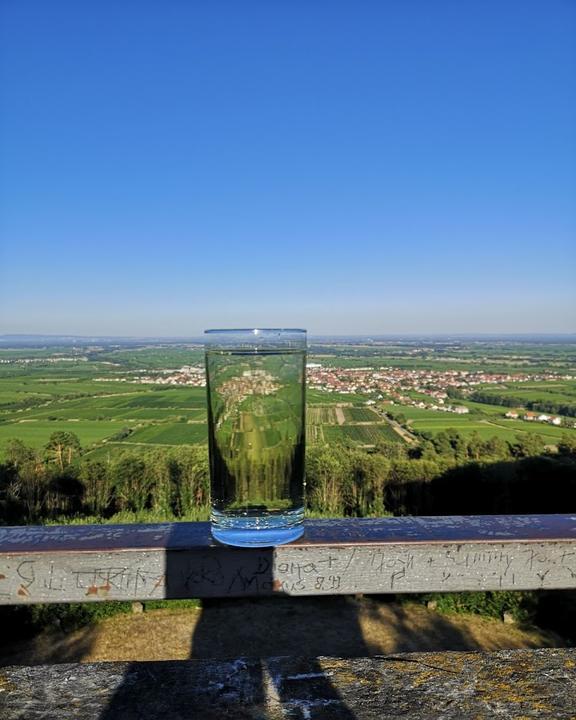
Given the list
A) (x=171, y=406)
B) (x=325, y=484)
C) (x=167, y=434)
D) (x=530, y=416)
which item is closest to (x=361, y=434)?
(x=167, y=434)

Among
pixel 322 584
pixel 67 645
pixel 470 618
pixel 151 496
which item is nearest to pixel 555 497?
pixel 470 618

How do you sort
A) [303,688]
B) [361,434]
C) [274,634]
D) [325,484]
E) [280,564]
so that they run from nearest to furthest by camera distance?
[303,688], [280,564], [274,634], [325,484], [361,434]

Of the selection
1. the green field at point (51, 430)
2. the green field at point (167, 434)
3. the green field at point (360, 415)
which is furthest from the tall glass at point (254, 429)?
the green field at point (360, 415)

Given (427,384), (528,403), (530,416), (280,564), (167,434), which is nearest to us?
(280,564)

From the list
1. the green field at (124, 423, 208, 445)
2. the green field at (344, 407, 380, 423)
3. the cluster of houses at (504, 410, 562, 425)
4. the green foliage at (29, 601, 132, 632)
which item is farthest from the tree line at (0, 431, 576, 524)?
the cluster of houses at (504, 410, 562, 425)

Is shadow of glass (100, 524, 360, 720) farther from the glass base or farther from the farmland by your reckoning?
the farmland

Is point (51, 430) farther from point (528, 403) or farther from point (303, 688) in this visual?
point (303, 688)

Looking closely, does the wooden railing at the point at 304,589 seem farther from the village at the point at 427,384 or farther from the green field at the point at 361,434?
the village at the point at 427,384
